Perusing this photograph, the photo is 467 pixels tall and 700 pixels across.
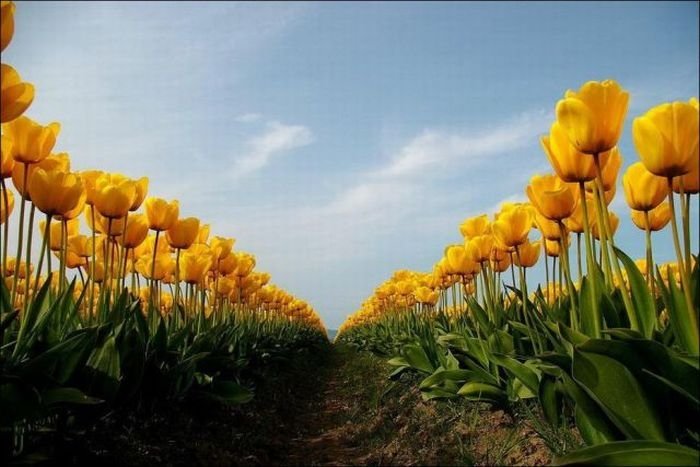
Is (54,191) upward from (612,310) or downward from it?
upward

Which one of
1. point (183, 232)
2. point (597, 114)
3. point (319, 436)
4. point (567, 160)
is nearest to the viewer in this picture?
point (597, 114)

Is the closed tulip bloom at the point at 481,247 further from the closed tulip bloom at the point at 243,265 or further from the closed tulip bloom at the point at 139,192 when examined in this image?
the closed tulip bloom at the point at 243,265

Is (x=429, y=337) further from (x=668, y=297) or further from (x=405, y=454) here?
(x=668, y=297)

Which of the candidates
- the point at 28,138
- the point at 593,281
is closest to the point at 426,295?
the point at 593,281

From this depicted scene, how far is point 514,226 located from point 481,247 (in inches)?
38.2

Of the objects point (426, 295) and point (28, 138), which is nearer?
point (28, 138)

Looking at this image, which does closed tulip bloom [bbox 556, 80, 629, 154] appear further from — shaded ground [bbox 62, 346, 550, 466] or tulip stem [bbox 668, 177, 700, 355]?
shaded ground [bbox 62, 346, 550, 466]

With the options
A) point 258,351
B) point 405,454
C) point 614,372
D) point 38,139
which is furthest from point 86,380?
point 258,351

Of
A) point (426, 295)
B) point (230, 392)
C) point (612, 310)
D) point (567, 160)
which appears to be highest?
point (567, 160)

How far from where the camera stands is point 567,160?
9.92 ft

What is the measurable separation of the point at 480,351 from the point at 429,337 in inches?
75.3

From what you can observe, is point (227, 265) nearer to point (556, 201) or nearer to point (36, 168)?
point (36, 168)

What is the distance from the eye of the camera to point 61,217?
12.8 feet

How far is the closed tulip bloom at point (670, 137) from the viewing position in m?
2.29
